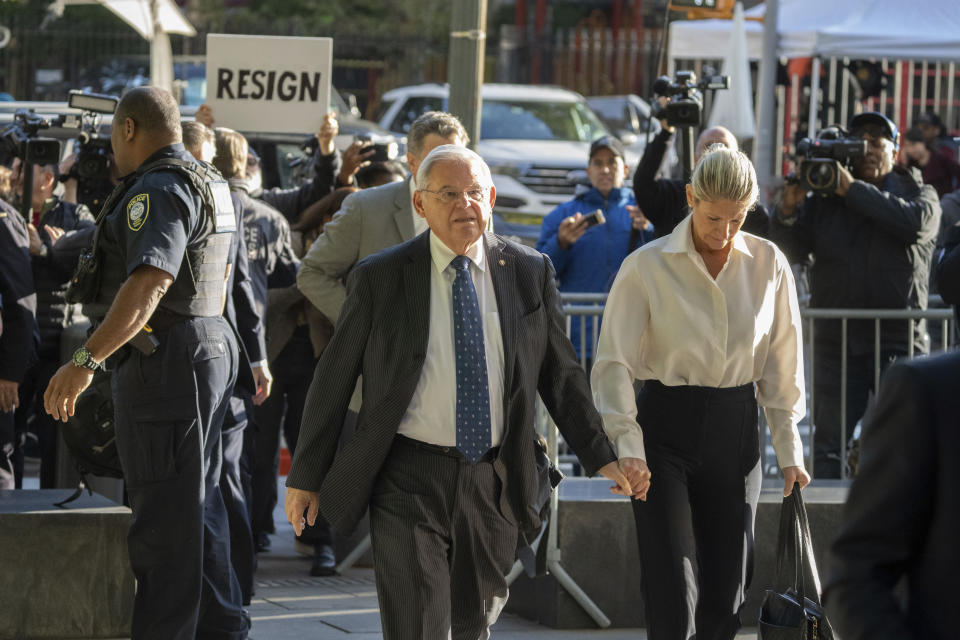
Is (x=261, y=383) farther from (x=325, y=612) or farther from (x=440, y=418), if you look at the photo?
(x=440, y=418)

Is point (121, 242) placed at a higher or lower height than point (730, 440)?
higher

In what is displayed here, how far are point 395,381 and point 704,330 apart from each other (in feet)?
3.65

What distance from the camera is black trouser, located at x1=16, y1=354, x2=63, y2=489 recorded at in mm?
8086

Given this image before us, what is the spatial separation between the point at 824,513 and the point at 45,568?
338 cm

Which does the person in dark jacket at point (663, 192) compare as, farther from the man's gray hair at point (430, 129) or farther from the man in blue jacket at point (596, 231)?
the man in blue jacket at point (596, 231)

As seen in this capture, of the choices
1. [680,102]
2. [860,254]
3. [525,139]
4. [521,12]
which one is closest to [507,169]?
[525,139]

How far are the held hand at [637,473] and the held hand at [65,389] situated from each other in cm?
176

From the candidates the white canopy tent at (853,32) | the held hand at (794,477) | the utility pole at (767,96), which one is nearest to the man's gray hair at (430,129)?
the held hand at (794,477)

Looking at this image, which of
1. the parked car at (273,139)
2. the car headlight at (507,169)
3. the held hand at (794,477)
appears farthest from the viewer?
the car headlight at (507,169)

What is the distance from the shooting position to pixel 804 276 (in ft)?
34.4

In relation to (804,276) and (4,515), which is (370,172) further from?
(804,276)

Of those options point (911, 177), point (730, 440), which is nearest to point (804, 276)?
point (911, 177)

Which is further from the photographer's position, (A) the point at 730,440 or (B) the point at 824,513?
(B) the point at 824,513

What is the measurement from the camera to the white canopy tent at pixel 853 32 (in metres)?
13.7
